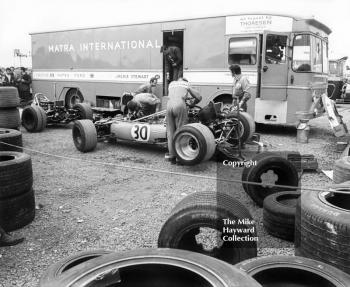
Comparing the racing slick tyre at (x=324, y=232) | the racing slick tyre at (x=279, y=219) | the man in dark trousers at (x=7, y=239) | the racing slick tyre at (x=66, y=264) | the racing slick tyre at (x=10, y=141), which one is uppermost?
the racing slick tyre at (x=10, y=141)

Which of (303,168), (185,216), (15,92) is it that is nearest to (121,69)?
(15,92)

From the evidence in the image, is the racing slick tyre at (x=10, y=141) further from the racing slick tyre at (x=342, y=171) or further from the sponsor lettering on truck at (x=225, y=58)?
the sponsor lettering on truck at (x=225, y=58)

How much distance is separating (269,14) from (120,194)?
6822 millimetres

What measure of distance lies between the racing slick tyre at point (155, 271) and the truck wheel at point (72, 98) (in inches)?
505

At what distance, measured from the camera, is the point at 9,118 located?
842cm

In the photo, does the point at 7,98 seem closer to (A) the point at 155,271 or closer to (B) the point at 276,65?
(B) the point at 276,65

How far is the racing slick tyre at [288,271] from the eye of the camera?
2186mm

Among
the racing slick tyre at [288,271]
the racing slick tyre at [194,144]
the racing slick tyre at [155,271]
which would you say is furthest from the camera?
the racing slick tyre at [194,144]

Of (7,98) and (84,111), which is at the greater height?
(7,98)

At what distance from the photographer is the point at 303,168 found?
6.66m

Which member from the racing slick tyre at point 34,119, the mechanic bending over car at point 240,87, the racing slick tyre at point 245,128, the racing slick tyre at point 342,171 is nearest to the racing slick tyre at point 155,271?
the racing slick tyre at point 342,171

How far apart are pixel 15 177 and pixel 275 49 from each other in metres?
7.89

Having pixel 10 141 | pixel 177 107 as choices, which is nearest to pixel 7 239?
pixel 10 141

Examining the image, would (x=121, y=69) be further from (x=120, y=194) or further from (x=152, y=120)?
(x=120, y=194)
